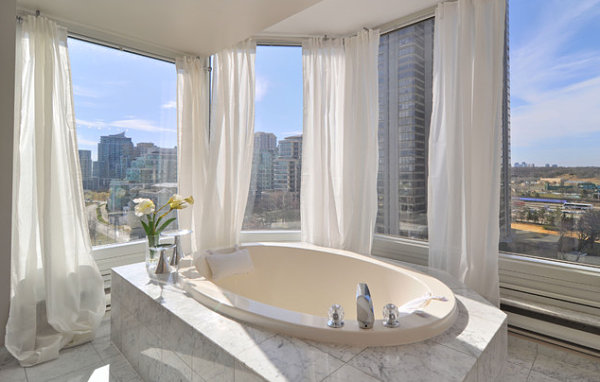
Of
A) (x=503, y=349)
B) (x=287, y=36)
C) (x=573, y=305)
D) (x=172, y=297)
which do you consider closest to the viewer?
(x=503, y=349)

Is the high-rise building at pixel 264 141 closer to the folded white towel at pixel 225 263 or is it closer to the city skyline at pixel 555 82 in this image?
the folded white towel at pixel 225 263

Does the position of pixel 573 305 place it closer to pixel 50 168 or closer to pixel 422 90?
pixel 422 90

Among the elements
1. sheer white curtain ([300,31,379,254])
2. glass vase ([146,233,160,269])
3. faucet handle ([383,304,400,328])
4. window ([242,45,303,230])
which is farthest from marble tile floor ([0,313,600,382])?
window ([242,45,303,230])

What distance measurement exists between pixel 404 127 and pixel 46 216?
2.75m

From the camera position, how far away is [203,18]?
2189 mm

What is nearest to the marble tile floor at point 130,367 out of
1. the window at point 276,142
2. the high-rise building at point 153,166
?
the high-rise building at point 153,166

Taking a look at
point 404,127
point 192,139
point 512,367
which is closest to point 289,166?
point 192,139

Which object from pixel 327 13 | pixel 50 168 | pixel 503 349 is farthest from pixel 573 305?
pixel 50 168

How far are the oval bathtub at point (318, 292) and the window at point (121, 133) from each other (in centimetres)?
100

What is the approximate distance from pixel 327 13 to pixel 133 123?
6.21 feet

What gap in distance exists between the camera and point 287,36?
292 centimetres

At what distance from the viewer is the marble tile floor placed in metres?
1.75

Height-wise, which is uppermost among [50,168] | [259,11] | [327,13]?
[327,13]

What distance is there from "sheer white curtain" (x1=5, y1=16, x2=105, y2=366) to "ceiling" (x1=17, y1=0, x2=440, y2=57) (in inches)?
10.8
